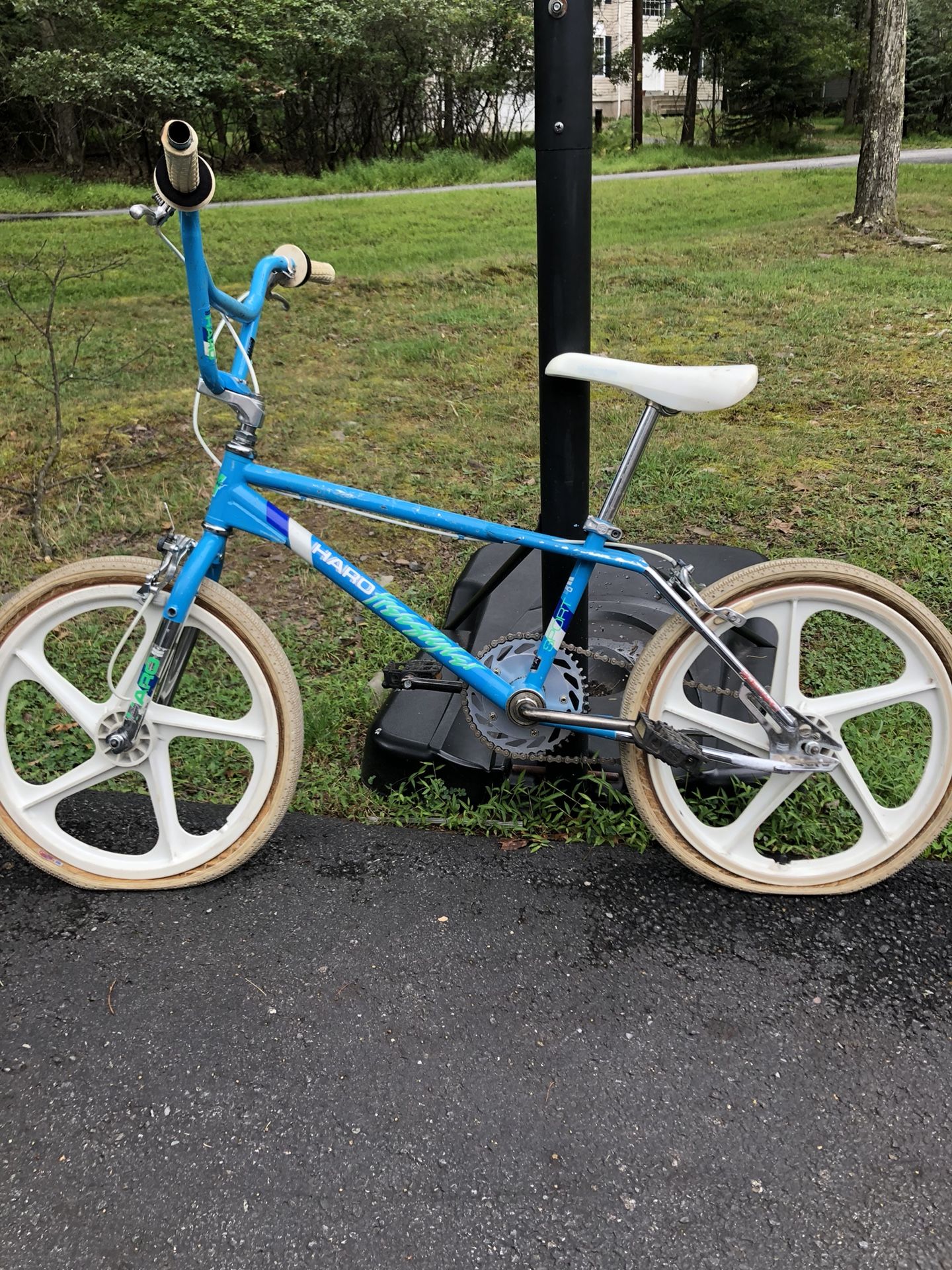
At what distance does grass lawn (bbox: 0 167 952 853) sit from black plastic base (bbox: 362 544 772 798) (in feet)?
0.36

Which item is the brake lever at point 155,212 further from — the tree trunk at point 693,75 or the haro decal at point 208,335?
the tree trunk at point 693,75

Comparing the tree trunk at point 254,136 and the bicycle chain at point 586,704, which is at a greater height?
the tree trunk at point 254,136

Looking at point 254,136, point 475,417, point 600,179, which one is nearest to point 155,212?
point 475,417

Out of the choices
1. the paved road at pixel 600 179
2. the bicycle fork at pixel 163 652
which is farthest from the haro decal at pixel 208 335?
the paved road at pixel 600 179

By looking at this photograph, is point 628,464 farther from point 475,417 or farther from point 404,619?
point 475,417

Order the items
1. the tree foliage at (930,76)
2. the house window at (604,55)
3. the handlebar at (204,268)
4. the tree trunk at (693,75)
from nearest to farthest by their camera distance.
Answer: the handlebar at (204,268) < the tree trunk at (693,75) < the tree foliage at (930,76) < the house window at (604,55)

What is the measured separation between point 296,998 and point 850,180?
14.8m

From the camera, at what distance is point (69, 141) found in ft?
57.4

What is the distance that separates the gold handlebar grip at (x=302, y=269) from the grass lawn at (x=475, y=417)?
1.31 metres

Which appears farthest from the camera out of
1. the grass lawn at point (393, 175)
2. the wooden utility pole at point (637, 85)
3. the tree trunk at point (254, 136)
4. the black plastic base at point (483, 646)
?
the wooden utility pole at point (637, 85)

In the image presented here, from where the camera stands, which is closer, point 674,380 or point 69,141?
point 674,380

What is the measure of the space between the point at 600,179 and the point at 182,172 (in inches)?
658

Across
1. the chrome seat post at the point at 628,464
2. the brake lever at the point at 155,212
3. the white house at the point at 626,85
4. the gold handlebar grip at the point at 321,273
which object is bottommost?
the chrome seat post at the point at 628,464

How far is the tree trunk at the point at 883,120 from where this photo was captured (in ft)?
28.7
